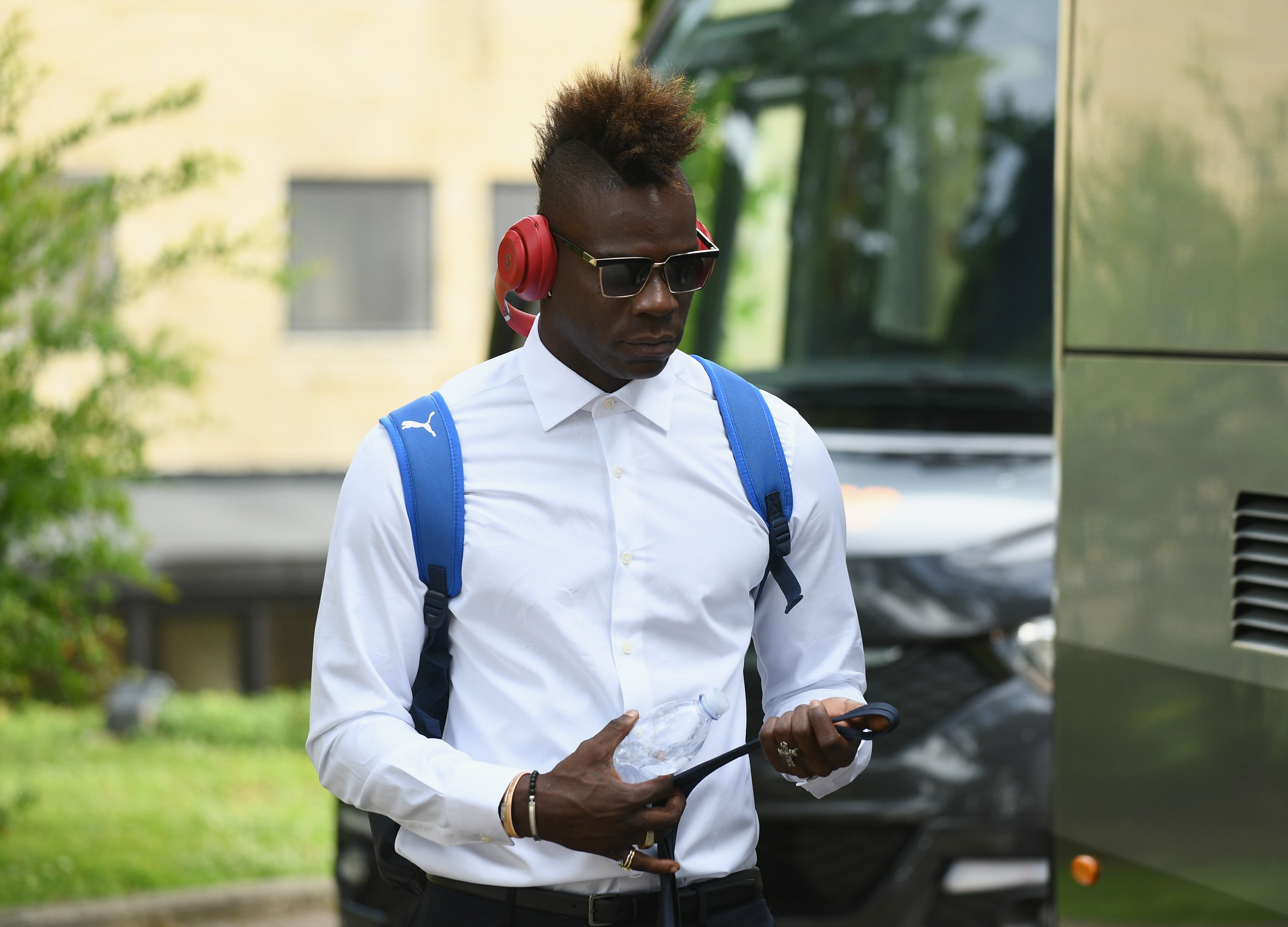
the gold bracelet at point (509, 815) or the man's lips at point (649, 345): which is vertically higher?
the man's lips at point (649, 345)

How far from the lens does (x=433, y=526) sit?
211 centimetres

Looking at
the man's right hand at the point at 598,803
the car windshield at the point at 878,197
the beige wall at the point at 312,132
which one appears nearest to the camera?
the man's right hand at the point at 598,803

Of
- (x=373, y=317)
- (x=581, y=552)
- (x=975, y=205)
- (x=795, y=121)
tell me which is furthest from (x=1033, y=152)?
(x=373, y=317)

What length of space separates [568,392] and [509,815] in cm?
57

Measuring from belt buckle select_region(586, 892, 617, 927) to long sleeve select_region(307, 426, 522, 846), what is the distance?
0.17 m

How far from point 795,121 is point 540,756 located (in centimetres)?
342

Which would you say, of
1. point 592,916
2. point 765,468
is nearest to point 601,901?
point 592,916

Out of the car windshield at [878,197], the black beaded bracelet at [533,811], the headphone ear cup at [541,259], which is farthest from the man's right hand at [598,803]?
A: the car windshield at [878,197]

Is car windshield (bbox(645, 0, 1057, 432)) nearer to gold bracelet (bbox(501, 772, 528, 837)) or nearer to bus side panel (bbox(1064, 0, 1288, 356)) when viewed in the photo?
bus side panel (bbox(1064, 0, 1288, 356))

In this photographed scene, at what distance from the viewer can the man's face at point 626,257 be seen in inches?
82.7

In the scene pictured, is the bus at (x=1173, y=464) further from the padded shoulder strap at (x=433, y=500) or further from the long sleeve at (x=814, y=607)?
the padded shoulder strap at (x=433, y=500)

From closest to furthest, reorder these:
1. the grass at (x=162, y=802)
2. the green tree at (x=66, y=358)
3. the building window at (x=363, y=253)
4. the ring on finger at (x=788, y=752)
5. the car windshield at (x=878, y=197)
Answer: the ring on finger at (x=788, y=752)
the car windshield at (x=878, y=197)
the green tree at (x=66, y=358)
the grass at (x=162, y=802)
the building window at (x=363, y=253)

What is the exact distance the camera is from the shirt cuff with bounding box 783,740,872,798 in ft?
7.30

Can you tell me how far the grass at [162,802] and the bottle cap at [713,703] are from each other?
436cm
